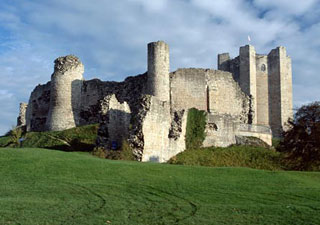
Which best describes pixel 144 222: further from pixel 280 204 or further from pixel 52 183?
pixel 52 183

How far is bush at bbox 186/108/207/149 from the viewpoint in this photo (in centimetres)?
2659

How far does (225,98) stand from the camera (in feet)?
120

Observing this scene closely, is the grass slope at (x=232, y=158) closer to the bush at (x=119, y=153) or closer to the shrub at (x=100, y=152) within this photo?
the bush at (x=119, y=153)

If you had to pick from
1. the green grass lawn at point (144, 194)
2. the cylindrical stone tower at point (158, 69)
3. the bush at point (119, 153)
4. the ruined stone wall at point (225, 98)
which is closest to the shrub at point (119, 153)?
the bush at point (119, 153)

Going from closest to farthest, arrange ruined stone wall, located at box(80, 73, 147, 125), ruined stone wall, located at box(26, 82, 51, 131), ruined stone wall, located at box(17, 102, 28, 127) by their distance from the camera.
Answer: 1. ruined stone wall, located at box(80, 73, 147, 125)
2. ruined stone wall, located at box(26, 82, 51, 131)
3. ruined stone wall, located at box(17, 102, 28, 127)

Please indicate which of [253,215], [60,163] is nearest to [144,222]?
[253,215]

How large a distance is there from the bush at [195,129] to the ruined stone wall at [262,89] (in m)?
16.3

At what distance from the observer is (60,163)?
49.8ft

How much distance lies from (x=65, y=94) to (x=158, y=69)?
749 cm

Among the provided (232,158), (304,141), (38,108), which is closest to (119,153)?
(232,158)

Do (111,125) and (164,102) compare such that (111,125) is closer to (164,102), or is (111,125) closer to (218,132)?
(164,102)

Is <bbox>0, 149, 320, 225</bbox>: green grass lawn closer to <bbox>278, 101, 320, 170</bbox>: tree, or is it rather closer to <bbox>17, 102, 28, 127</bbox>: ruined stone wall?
<bbox>278, 101, 320, 170</bbox>: tree

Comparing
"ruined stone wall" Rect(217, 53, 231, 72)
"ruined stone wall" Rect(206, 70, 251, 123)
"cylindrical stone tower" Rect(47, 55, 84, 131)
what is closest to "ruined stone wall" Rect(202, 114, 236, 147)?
"ruined stone wall" Rect(206, 70, 251, 123)

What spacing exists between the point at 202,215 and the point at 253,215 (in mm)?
1057
